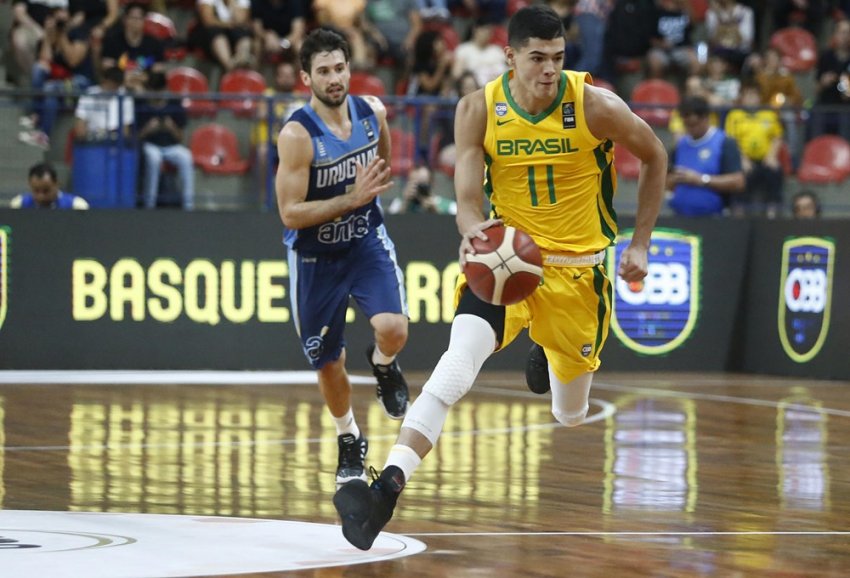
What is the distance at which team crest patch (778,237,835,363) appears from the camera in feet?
51.2

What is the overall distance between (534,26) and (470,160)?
675mm

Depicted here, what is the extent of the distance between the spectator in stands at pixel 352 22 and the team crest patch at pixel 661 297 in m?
4.03

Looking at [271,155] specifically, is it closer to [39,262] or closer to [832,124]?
[39,262]

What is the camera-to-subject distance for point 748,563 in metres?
6.20

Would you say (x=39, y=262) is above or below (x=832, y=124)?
below

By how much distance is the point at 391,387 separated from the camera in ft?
29.8

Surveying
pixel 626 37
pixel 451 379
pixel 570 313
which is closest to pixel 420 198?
pixel 626 37

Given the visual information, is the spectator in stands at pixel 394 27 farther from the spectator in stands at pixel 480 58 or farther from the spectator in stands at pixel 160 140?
the spectator in stands at pixel 160 140

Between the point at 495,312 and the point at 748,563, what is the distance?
1.51m

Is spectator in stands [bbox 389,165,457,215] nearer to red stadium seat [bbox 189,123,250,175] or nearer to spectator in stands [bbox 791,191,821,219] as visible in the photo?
red stadium seat [bbox 189,123,250,175]

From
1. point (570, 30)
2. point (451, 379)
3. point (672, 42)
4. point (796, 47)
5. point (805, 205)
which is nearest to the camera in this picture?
point (451, 379)

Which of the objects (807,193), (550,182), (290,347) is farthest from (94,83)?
(550,182)

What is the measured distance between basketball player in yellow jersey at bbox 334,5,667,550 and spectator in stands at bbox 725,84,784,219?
963 cm

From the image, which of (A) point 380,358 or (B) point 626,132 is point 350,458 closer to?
(A) point 380,358
